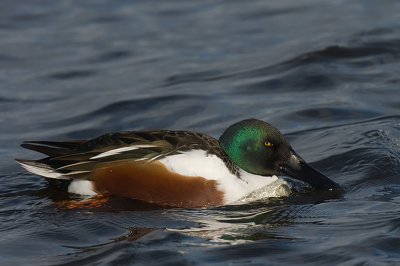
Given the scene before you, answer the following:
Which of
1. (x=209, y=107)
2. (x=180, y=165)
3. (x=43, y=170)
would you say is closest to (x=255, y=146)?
(x=180, y=165)

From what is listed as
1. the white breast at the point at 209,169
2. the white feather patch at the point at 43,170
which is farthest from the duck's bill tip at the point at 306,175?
the white feather patch at the point at 43,170

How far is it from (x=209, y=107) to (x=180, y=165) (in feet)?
10.2

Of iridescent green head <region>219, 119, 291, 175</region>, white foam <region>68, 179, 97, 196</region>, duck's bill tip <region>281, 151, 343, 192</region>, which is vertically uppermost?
iridescent green head <region>219, 119, 291, 175</region>

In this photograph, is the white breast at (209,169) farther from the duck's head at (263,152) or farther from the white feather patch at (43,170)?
the white feather patch at (43,170)

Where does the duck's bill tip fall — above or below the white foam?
below

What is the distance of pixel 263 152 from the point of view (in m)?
5.37

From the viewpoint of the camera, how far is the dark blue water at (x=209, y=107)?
445cm

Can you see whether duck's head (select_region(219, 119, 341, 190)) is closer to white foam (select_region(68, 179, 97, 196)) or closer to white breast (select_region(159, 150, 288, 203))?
white breast (select_region(159, 150, 288, 203))

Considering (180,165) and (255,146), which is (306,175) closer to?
(255,146)

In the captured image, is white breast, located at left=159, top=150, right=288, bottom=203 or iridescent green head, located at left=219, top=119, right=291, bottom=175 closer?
white breast, located at left=159, top=150, right=288, bottom=203

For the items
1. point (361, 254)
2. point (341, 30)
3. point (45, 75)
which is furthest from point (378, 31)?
point (361, 254)

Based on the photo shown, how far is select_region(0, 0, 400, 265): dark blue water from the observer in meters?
4.45

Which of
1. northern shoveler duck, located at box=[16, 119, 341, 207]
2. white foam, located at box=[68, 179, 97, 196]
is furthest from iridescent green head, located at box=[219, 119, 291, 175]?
white foam, located at box=[68, 179, 97, 196]

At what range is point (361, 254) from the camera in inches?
161
